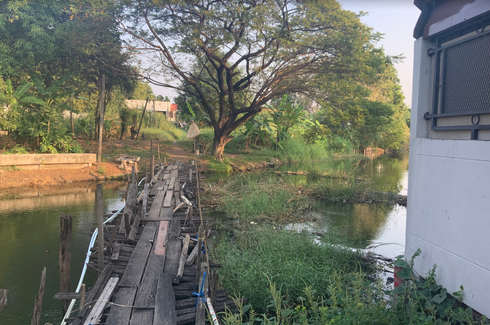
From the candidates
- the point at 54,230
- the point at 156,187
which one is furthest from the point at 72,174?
the point at 156,187

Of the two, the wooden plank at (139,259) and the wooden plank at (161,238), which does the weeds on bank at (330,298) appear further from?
the wooden plank at (139,259)

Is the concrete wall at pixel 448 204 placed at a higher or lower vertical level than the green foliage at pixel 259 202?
higher

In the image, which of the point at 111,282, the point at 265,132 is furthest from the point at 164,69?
the point at 111,282

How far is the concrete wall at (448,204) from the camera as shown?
300 cm

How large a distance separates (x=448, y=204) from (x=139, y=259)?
11.5ft

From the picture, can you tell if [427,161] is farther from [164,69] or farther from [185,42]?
[164,69]

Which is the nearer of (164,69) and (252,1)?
(252,1)

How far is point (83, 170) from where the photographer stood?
1454cm

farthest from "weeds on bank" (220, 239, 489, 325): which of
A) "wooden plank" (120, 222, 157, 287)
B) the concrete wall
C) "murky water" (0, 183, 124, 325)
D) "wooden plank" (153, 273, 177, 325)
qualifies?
"murky water" (0, 183, 124, 325)

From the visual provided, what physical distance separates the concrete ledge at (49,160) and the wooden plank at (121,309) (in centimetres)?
1155

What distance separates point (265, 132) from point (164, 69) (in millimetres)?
7933

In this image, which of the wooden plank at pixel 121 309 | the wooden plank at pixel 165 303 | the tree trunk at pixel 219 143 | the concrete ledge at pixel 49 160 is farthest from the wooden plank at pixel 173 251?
the tree trunk at pixel 219 143

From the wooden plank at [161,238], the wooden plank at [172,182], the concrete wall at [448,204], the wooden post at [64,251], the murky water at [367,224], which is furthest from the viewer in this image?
the wooden plank at [172,182]

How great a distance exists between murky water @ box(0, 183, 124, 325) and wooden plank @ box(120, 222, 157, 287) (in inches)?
47.5
